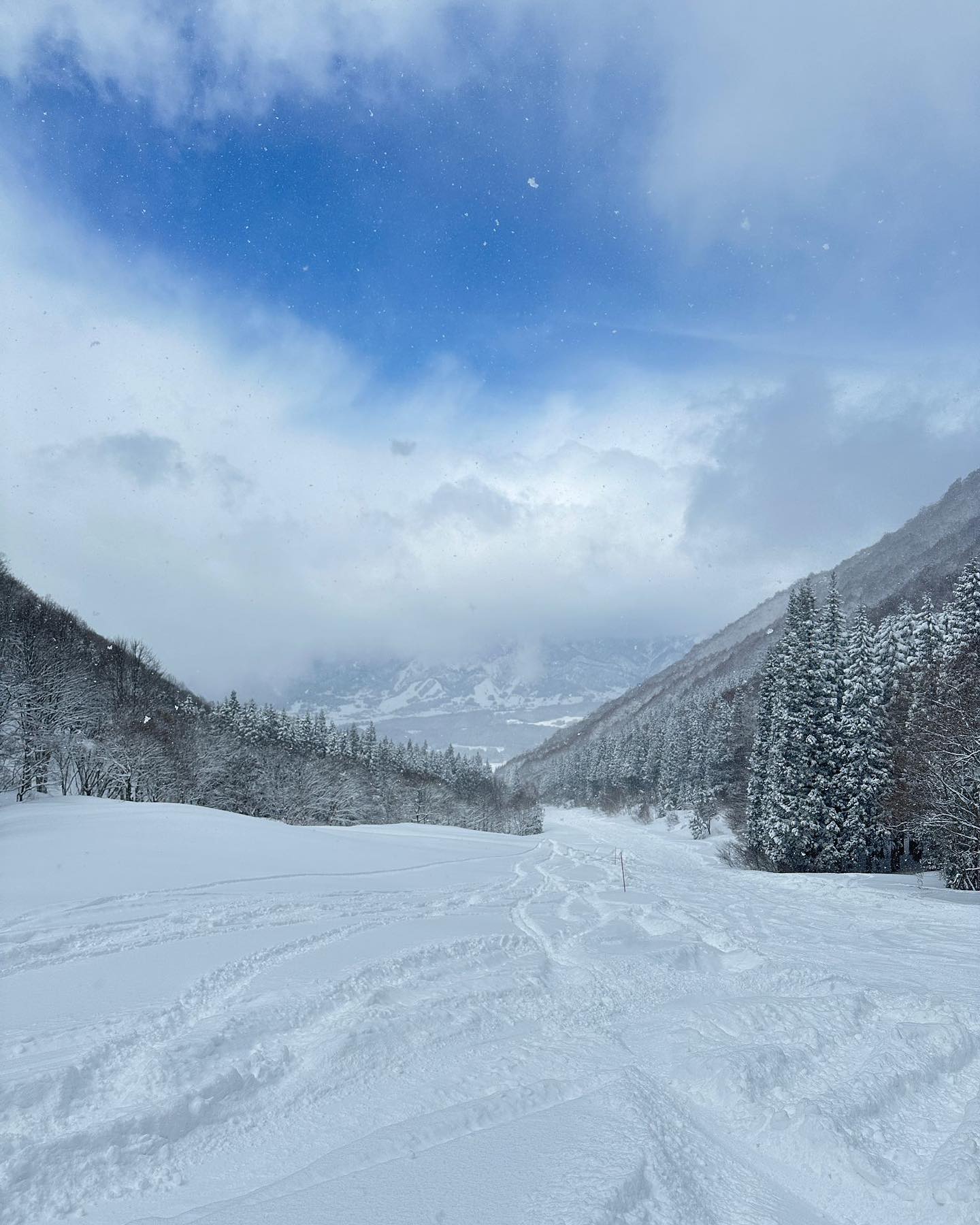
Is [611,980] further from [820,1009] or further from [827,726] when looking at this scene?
[827,726]

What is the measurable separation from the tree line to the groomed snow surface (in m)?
13.5

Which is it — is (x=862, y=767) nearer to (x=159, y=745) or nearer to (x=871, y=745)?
(x=871, y=745)

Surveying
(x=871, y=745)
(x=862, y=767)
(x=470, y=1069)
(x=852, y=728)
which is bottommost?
(x=470, y=1069)

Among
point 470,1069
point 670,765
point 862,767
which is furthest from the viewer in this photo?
point 670,765

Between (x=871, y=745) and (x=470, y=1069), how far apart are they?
108 ft

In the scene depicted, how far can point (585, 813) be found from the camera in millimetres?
130125

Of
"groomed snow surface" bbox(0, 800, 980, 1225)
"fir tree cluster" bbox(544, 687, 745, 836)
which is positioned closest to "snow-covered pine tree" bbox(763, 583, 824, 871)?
"groomed snow surface" bbox(0, 800, 980, 1225)

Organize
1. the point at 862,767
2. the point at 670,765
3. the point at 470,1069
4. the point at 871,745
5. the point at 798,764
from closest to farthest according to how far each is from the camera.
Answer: the point at 470,1069, the point at 862,767, the point at 871,745, the point at 798,764, the point at 670,765

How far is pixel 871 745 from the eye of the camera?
31172 millimetres

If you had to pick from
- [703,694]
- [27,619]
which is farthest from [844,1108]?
[703,694]

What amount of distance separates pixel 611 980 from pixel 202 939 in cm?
546

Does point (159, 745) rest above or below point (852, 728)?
below

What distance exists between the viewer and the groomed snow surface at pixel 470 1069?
11.2 ft

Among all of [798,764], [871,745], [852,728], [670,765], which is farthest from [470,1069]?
[670,765]
